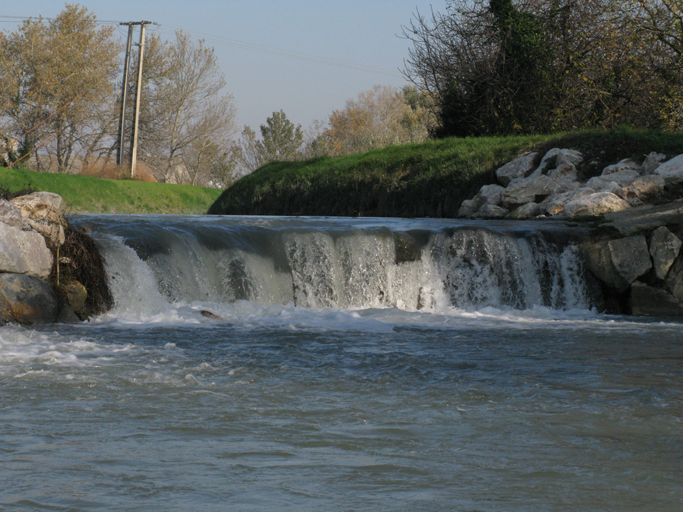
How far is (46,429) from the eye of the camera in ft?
12.1

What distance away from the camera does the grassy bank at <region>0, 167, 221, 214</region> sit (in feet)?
78.7

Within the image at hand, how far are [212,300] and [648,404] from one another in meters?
5.77

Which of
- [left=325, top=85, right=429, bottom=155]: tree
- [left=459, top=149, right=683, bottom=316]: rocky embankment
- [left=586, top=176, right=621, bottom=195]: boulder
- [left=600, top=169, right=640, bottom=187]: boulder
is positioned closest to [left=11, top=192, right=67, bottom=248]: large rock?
[left=459, top=149, right=683, bottom=316]: rocky embankment

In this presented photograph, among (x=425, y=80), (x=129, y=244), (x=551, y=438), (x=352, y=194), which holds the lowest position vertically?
(x=551, y=438)

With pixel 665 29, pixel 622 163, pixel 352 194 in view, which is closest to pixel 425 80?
pixel 352 194

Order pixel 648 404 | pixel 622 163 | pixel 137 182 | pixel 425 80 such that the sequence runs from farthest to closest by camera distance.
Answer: pixel 137 182 < pixel 425 80 < pixel 622 163 < pixel 648 404

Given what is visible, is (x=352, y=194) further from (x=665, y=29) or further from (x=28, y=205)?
(x=28, y=205)

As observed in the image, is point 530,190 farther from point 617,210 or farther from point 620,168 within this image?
point 617,210

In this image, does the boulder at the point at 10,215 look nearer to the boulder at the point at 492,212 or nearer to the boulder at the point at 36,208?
the boulder at the point at 36,208

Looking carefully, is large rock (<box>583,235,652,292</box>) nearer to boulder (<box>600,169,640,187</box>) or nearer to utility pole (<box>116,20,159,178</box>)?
boulder (<box>600,169,640,187</box>)

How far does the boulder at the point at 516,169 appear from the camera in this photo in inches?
640

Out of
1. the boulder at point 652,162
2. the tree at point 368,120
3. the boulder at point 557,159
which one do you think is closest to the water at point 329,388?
the boulder at point 652,162

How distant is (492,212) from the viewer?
15.0m

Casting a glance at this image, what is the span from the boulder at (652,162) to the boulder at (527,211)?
2.29m
